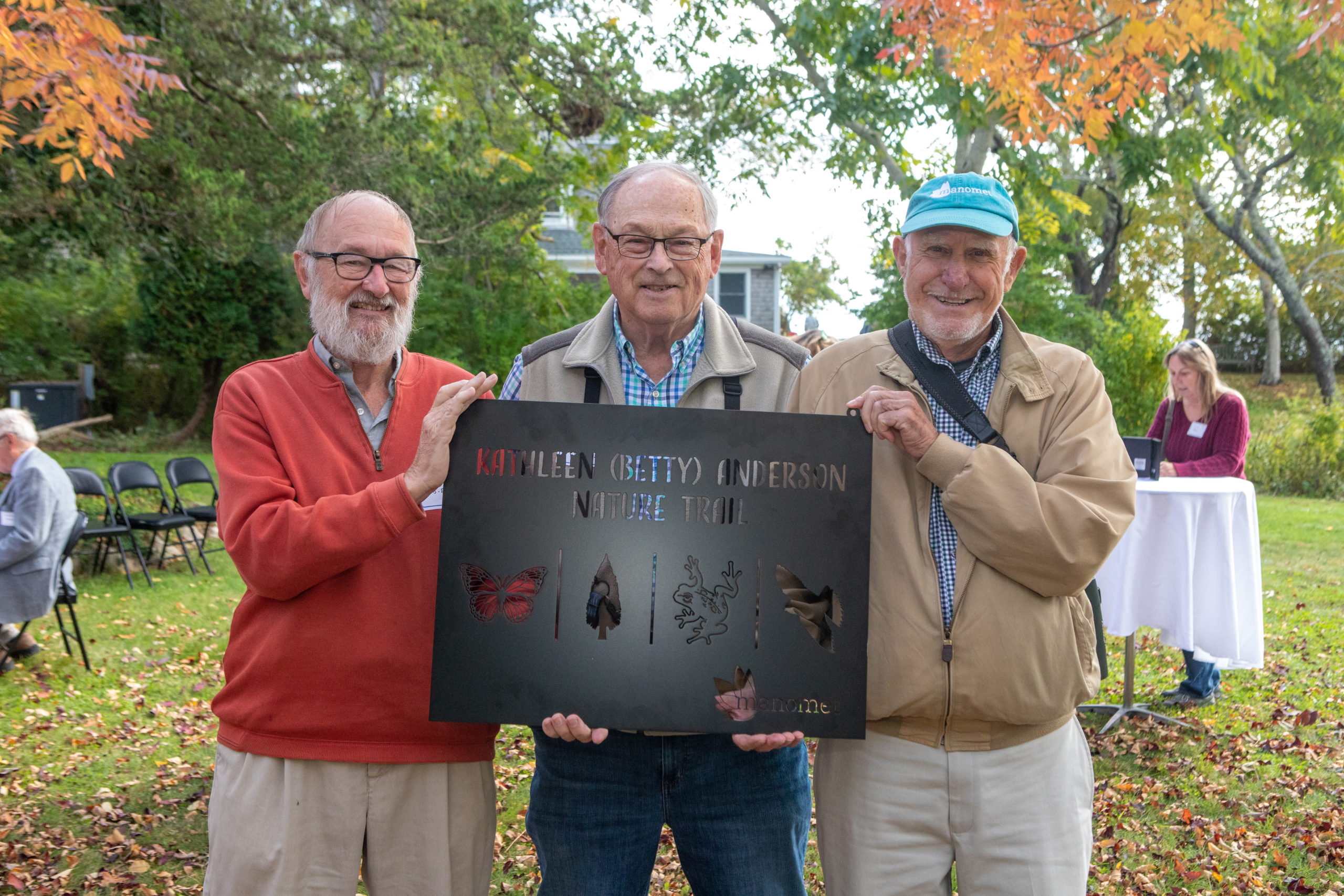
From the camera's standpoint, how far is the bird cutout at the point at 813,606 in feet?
6.23

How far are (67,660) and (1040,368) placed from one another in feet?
24.8

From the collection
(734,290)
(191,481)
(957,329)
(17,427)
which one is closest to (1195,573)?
(957,329)

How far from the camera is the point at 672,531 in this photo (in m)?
1.92

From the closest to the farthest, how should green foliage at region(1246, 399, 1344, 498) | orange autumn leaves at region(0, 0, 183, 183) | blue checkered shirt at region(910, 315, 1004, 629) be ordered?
blue checkered shirt at region(910, 315, 1004, 629)
orange autumn leaves at region(0, 0, 183, 183)
green foliage at region(1246, 399, 1344, 498)

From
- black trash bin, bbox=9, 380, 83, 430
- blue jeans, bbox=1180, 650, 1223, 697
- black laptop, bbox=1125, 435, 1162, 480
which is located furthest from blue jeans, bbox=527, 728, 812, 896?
black trash bin, bbox=9, 380, 83, 430

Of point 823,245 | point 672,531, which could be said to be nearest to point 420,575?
point 672,531

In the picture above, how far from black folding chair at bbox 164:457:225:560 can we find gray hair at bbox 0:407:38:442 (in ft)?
9.60

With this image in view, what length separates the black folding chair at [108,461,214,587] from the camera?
10125mm

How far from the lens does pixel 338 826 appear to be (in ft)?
7.08

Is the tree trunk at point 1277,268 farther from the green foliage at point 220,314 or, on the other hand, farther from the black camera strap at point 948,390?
the black camera strap at point 948,390

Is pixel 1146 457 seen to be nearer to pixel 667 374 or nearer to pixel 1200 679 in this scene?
pixel 1200 679

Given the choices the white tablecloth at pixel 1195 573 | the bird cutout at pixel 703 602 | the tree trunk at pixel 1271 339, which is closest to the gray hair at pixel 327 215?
the bird cutout at pixel 703 602

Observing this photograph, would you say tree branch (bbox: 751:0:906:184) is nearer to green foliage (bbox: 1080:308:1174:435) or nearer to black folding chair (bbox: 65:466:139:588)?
green foliage (bbox: 1080:308:1174:435)

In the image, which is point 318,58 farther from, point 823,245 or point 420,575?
point 823,245
